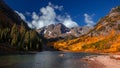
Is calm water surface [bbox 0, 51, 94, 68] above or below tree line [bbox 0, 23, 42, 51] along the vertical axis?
below

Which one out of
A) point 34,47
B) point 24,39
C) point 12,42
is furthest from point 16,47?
point 34,47

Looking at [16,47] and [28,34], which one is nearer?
[16,47]

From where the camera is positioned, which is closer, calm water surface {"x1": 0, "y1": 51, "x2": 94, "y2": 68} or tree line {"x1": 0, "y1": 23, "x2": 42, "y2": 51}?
calm water surface {"x1": 0, "y1": 51, "x2": 94, "y2": 68}

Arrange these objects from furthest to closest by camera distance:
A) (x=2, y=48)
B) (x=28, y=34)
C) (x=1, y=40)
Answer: (x=28, y=34) → (x=1, y=40) → (x=2, y=48)

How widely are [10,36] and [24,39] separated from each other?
13946 millimetres

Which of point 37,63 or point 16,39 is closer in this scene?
point 37,63

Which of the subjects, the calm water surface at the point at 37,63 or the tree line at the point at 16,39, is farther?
the tree line at the point at 16,39

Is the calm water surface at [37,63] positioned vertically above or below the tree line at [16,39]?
below

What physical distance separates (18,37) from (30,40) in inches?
762

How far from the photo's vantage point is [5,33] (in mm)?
167875

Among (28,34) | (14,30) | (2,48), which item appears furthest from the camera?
(28,34)

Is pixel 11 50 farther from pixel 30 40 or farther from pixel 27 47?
pixel 30 40

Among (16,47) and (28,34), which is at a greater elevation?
(28,34)

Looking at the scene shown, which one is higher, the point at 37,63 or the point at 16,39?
the point at 16,39
